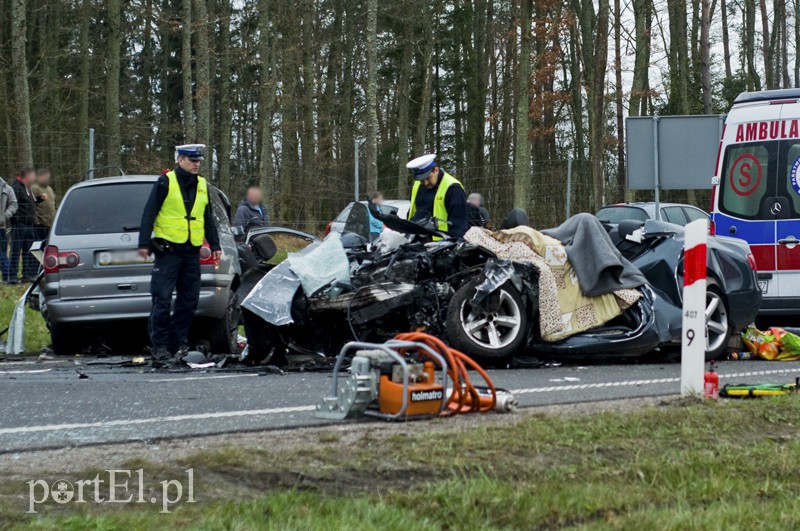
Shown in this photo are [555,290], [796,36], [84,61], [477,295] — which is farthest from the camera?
[796,36]

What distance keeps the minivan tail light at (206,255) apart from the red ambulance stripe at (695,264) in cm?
→ 510

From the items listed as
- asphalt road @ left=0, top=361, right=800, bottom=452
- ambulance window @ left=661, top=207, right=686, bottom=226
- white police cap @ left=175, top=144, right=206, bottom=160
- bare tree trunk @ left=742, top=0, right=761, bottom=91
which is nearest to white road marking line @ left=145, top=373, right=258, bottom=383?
asphalt road @ left=0, top=361, right=800, bottom=452

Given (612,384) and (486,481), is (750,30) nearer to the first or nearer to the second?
(612,384)

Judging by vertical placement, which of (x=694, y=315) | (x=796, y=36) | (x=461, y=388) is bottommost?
(x=461, y=388)

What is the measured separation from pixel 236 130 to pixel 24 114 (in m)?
21.7

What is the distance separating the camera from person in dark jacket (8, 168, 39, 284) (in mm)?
17734

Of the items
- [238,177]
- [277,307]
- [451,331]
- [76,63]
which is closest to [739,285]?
[451,331]

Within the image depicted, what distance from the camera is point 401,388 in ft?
19.6

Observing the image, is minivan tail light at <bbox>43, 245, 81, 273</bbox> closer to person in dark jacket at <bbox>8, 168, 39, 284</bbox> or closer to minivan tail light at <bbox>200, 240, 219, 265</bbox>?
minivan tail light at <bbox>200, 240, 219, 265</bbox>

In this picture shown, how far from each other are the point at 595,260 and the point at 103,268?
456cm

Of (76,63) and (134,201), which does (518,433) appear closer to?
(134,201)

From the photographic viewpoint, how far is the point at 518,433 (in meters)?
5.51

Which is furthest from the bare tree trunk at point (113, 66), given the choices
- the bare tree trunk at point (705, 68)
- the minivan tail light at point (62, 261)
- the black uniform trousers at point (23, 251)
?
the minivan tail light at point (62, 261)

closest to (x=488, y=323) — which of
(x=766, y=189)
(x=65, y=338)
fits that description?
(x=65, y=338)
